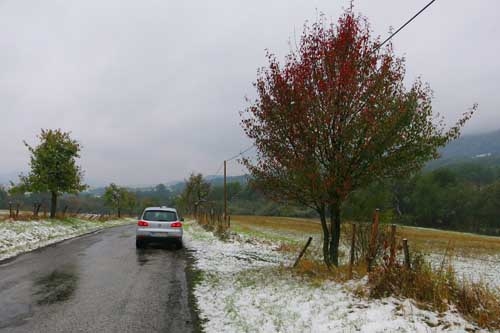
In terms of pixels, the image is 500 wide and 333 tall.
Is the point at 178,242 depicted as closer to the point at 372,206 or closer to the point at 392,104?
the point at 372,206

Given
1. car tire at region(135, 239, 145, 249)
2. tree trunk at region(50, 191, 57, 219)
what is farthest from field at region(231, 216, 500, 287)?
tree trunk at region(50, 191, 57, 219)

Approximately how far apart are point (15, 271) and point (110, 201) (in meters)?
66.0

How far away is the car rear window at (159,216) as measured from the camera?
17203 millimetres

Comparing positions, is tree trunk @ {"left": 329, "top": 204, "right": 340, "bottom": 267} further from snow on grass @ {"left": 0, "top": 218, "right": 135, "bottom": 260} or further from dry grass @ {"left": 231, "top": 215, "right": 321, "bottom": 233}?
dry grass @ {"left": 231, "top": 215, "right": 321, "bottom": 233}

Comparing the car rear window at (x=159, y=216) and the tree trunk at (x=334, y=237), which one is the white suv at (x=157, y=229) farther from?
the tree trunk at (x=334, y=237)

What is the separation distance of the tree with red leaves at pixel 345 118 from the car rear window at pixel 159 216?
8233 mm

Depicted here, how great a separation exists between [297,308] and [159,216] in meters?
11.3

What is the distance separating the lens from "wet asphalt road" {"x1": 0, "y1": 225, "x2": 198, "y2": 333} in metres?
6.39

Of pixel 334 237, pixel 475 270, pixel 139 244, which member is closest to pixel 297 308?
pixel 334 237

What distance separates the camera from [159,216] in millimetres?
17328

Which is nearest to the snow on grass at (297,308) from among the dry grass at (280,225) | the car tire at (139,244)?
the car tire at (139,244)

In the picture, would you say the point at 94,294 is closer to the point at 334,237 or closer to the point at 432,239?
the point at 334,237

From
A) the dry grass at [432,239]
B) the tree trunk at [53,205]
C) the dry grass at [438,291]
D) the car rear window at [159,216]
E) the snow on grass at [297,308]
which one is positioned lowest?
the dry grass at [432,239]

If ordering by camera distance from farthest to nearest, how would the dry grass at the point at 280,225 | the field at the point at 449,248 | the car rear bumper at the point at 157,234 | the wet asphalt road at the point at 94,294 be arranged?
1. the dry grass at the point at 280,225
2. the car rear bumper at the point at 157,234
3. the field at the point at 449,248
4. the wet asphalt road at the point at 94,294
